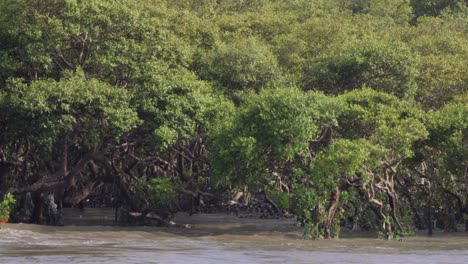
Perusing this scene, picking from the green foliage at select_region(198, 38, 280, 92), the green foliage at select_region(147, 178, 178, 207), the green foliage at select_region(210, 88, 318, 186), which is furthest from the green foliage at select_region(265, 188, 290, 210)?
the green foliage at select_region(198, 38, 280, 92)

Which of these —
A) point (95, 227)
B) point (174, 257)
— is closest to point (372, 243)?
point (174, 257)

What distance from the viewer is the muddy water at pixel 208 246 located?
62.4ft

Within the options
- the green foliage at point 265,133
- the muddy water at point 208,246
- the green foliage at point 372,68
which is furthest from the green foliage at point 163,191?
the green foliage at point 372,68

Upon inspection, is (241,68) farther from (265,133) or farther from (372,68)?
(265,133)

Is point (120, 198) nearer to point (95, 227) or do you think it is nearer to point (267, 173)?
point (95, 227)

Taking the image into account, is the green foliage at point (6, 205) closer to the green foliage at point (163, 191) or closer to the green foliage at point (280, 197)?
the green foliage at point (163, 191)

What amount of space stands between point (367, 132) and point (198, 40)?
7.37m

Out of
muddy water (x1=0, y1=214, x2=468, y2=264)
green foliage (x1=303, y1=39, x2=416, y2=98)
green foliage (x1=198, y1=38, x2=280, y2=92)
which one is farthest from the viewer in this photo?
green foliage (x1=303, y1=39, x2=416, y2=98)

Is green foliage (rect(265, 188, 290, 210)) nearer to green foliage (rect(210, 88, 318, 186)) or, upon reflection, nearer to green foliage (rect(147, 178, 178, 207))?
green foliage (rect(210, 88, 318, 186))

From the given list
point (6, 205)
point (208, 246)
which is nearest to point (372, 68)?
point (208, 246)

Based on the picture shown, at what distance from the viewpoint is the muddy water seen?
62.4ft

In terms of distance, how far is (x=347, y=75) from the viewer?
94.6 ft

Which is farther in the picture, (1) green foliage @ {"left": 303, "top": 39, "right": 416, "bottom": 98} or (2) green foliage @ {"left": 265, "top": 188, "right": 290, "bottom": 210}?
(1) green foliage @ {"left": 303, "top": 39, "right": 416, "bottom": 98}

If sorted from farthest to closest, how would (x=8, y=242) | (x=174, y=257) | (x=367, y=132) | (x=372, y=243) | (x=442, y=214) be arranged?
(x=442, y=214) → (x=367, y=132) → (x=372, y=243) → (x=8, y=242) → (x=174, y=257)
